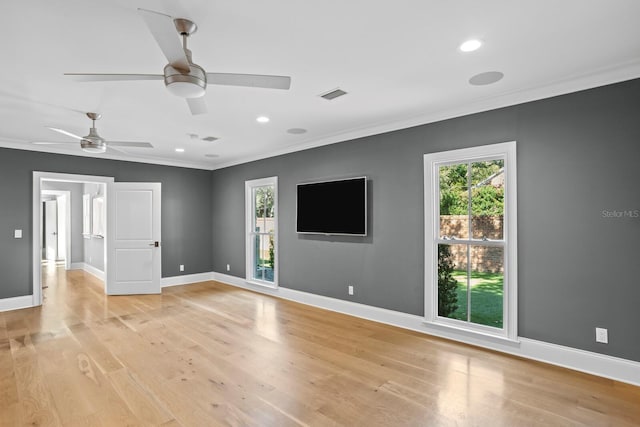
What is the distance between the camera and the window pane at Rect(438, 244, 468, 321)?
3988 mm

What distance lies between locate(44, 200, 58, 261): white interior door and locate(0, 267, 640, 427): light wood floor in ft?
23.9

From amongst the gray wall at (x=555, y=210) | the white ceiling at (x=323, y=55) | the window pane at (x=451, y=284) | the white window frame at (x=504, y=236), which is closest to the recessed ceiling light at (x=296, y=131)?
the white ceiling at (x=323, y=55)

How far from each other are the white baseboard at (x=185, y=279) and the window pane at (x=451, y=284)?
5.30 metres

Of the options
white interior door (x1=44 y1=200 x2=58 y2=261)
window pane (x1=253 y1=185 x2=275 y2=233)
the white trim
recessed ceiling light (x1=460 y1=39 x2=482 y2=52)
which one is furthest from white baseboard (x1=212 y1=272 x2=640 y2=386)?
white interior door (x1=44 y1=200 x2=58 y2=261)

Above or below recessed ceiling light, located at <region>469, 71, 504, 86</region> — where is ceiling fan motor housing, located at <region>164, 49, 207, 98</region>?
below

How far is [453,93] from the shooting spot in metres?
3.42

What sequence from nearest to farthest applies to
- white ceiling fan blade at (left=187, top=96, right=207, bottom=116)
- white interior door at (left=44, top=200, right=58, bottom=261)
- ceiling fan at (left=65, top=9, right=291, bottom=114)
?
ceiling fan at (left=65, top=9, right=291, bottom=114) < white ceiling fan blade at (left=187, top=96, right=207, bottom=116) < white interior door at (left=44, top=200, right=58, bottom=261)

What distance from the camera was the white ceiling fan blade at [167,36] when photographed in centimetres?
156

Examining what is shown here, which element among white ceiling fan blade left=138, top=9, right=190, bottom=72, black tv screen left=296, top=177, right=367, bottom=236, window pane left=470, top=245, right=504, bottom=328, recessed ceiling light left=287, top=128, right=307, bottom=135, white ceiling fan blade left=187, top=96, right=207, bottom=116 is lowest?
window pane left=470, top=245, right=504, bottom=328

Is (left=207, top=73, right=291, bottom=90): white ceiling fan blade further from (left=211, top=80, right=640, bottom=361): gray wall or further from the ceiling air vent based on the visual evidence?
(left=211, top=80, right=640, bottom=361): gray wall

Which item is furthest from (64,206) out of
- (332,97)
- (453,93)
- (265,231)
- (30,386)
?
(453,93)

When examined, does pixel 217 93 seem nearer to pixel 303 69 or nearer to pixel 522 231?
pixel 303 69

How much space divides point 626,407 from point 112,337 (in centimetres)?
487

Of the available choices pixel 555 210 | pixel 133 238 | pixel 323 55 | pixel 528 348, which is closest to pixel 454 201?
pixel 555 210
